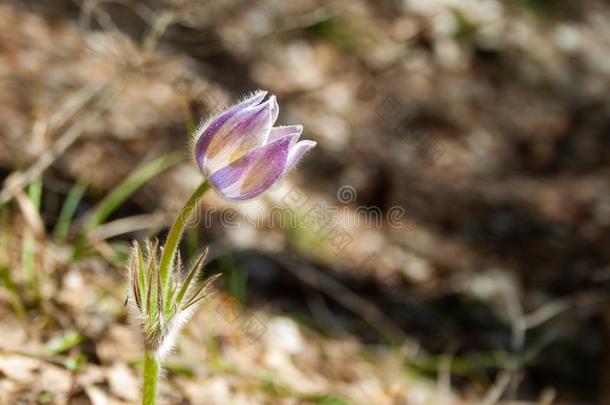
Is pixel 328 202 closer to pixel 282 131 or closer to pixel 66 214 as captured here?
pixel 66 214

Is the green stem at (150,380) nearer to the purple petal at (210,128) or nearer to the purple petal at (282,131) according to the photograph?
the purple petal at (210,128)

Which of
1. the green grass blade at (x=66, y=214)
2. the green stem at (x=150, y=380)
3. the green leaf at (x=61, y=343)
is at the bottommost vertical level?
the green stem at (x=150, y=380)

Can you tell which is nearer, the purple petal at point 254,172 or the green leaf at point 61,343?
the purple petal at point 254,172

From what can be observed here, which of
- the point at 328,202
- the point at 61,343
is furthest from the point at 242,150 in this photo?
the point at 328,202

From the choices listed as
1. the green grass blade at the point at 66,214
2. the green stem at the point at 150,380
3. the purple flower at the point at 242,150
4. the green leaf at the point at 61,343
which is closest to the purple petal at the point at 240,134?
the purple flower at the point at 242,150

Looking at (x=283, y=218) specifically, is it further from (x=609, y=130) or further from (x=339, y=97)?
(x=609, y=130)

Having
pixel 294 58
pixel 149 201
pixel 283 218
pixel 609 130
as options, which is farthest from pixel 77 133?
pixel 609 130
